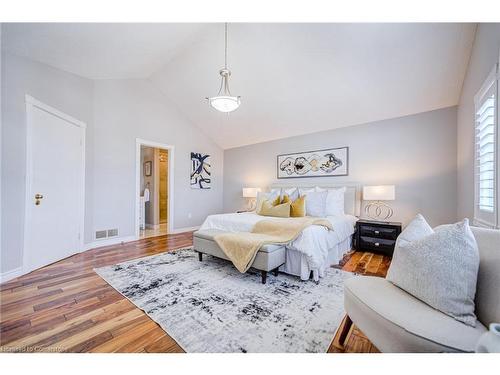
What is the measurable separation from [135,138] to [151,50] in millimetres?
1664

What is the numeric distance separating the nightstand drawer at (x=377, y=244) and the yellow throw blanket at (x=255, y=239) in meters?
1.11

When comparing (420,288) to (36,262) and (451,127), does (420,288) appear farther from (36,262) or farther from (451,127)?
(36,262)

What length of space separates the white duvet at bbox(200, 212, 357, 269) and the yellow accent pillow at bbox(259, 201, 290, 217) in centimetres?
54

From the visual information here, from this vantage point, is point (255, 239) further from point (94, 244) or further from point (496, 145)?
point (94, 244)

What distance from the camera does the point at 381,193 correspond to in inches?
127

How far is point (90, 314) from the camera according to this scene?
1652mm

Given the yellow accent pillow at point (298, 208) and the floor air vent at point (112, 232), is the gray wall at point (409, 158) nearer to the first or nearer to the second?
the yellow accent pillow at point (298, 208)

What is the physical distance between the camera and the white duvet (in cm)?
223

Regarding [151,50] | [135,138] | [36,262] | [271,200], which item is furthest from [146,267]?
[151,50]

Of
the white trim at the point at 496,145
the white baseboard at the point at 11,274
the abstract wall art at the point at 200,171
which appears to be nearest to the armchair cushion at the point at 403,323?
the white trim at the point at 496,145

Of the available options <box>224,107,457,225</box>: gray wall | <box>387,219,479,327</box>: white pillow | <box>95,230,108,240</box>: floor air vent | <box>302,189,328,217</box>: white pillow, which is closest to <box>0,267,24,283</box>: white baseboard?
<box>95,230,108,240</box>: floor air vent

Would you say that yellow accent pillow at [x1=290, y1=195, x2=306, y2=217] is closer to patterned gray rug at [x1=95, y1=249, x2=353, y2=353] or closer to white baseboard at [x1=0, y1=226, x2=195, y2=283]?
patterned gray rug at [x1=95, y1=249, x2=353, y2=353]

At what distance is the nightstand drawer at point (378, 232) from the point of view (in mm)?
3066

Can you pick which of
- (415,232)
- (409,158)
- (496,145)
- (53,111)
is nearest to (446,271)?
(415,232)
